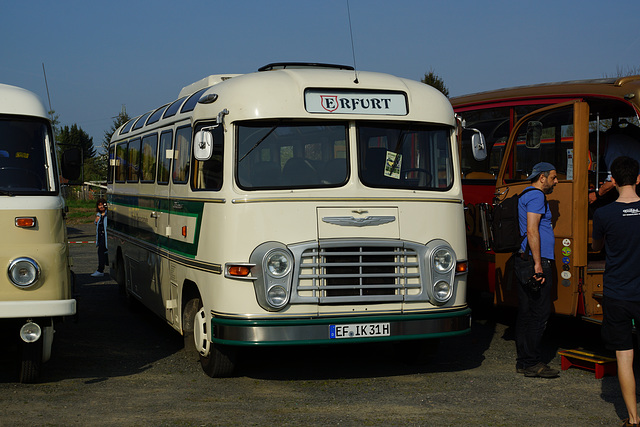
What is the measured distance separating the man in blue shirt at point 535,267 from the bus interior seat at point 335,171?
1.85m

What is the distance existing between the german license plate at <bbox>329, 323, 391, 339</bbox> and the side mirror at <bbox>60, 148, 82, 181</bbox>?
10.7 ft

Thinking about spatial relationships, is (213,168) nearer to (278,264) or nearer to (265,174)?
(265,174)

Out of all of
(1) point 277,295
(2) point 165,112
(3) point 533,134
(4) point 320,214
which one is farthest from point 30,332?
(3) point 533,134

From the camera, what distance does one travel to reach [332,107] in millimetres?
8094

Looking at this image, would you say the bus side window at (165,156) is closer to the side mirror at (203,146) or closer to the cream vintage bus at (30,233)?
the cream vintage bus at (30,233)

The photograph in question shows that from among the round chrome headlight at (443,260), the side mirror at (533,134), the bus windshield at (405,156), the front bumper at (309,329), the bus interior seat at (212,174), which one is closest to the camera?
the front bumper at (309,329)

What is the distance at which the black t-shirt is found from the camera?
641 centimetres

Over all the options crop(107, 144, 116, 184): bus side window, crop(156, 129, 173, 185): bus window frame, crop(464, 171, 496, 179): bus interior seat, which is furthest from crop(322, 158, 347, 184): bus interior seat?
crop(107, 144, 116, 184): bus side window

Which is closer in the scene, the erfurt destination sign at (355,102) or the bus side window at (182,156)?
the erfurt destination sign at (355,102)

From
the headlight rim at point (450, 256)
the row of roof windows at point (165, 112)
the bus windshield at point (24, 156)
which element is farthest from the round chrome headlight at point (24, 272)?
the headlight rim at point (450, 256)

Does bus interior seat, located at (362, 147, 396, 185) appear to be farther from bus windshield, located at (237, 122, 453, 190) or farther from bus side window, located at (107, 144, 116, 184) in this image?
bus side window, located at (107, 144, 116, 184)

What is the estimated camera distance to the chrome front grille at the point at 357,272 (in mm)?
7664

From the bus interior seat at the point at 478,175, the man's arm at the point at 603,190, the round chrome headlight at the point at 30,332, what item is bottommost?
the round chrome headlight at the point at 30,332

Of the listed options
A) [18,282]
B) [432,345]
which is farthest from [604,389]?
[18,282]
